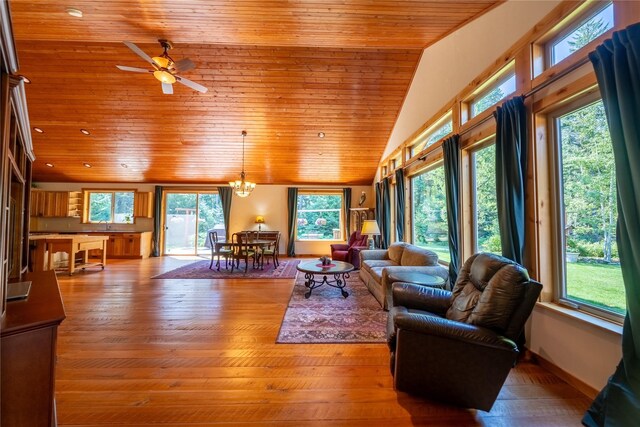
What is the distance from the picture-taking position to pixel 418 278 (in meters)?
3.14

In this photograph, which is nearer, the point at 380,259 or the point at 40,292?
the point at 40,292

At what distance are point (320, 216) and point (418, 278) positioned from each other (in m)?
6.05

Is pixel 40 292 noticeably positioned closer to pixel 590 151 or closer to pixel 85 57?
pixel 590 151

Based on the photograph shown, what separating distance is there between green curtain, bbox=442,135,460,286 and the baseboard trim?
4.08ft

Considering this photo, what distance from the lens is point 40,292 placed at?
66.1 inches

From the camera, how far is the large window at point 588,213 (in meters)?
1.86

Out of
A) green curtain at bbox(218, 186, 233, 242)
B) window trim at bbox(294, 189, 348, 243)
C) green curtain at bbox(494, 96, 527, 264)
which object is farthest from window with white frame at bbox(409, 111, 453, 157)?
green curtain at bbox(218, 186, 233, 242)

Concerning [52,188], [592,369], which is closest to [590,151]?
[592,369]

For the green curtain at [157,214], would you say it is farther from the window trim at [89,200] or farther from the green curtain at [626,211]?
the green curtain at [626,211]

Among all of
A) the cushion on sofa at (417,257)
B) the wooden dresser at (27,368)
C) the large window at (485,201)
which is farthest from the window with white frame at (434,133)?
the wooden dresser at (27,368)

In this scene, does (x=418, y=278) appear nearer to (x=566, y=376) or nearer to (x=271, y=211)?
(x=566, y=376)

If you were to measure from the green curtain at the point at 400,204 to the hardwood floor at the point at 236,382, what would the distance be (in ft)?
10.9

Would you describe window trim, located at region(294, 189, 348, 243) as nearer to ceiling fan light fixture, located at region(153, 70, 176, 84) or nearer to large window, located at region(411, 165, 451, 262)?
large window, located at region(411, 165, 451, 262)

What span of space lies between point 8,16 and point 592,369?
11.9 feet
